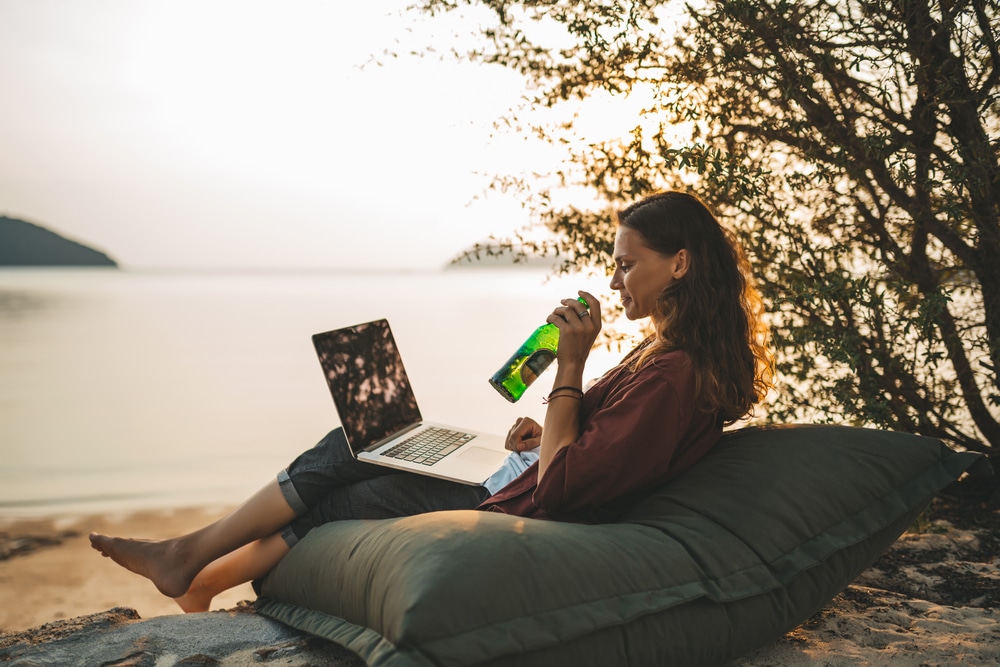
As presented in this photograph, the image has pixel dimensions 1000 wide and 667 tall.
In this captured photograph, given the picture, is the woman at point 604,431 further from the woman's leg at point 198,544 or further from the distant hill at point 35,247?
the distant hill at point 35,247

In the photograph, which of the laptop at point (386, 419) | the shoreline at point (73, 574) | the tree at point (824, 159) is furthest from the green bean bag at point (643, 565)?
the shoreline at point (73, 574)

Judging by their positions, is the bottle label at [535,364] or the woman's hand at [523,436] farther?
the woman's hand at [523,436]

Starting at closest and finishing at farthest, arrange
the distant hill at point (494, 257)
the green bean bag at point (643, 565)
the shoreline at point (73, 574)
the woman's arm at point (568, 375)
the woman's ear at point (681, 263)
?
1. the green bean bag at point (643, 565)
2. the woman's arm at point (568, 375)
3. the woman's ear at point (681, 263)
4. the shoreline at point (73, 574)
5. the distant hill at point (494, 257)

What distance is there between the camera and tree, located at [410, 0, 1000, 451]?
8.82 ft

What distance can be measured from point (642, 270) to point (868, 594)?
1288 mm

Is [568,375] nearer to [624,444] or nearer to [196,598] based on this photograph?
[624,444]

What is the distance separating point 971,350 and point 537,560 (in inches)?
92.4

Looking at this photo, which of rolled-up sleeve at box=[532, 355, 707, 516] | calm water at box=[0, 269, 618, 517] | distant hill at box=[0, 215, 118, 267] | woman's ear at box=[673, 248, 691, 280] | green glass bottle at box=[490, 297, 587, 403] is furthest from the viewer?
distant hill at box=[0, 215, 118, 267]

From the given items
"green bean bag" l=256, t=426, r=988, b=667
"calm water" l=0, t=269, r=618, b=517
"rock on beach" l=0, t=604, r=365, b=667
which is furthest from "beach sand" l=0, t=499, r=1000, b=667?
"rock on beach" l=0, t=604, r=365, b=667

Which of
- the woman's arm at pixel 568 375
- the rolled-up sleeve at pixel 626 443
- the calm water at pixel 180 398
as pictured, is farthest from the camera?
the calm water at pixel 180 398

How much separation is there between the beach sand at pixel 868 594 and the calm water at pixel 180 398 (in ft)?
2.61

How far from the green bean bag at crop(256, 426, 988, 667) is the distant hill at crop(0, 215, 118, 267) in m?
41.4

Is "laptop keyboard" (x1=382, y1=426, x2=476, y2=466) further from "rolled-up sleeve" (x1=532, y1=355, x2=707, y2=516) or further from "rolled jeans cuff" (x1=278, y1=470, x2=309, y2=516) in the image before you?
"rolled-up sleeve" (x1=532, y1=355, x2=707, y2=516)

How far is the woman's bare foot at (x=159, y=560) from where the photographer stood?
90.8 inches
